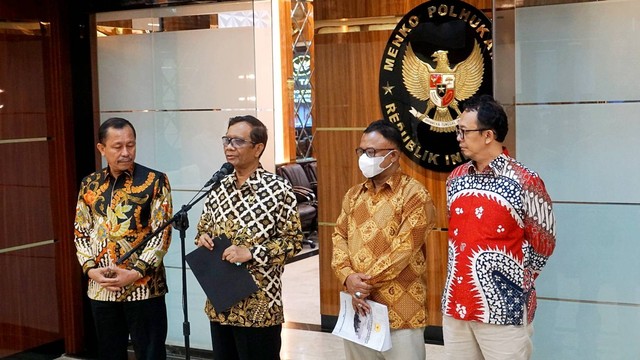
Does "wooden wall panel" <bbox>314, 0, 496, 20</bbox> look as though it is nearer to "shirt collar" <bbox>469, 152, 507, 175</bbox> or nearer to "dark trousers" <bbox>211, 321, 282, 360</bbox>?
"shirt collar" <bbox>469, 152, 507, 175</bbox>

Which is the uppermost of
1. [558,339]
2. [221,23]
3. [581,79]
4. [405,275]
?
[221,23]

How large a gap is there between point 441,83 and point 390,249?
2.14 metres

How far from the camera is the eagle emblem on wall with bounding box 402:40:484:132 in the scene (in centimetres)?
529

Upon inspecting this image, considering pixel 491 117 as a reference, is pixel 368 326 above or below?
below

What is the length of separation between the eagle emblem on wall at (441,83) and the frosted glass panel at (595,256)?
1164mm

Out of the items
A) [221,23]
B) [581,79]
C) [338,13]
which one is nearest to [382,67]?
[338,13]

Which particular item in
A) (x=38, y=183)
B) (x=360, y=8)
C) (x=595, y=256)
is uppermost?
(x=360, y=8)

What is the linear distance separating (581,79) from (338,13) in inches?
76.4

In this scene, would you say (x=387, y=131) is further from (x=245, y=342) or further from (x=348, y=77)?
(x=348, y=77)

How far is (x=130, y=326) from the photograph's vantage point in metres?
4.17

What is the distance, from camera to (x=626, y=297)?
4348 millimetres

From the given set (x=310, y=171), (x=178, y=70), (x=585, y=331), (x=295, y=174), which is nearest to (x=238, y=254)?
(x=585, y=331)

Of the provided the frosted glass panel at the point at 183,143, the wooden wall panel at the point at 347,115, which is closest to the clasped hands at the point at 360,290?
the wooden wall panel at the point at 347,115

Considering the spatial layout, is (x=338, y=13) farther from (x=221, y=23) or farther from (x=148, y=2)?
(x=148, y=2)
